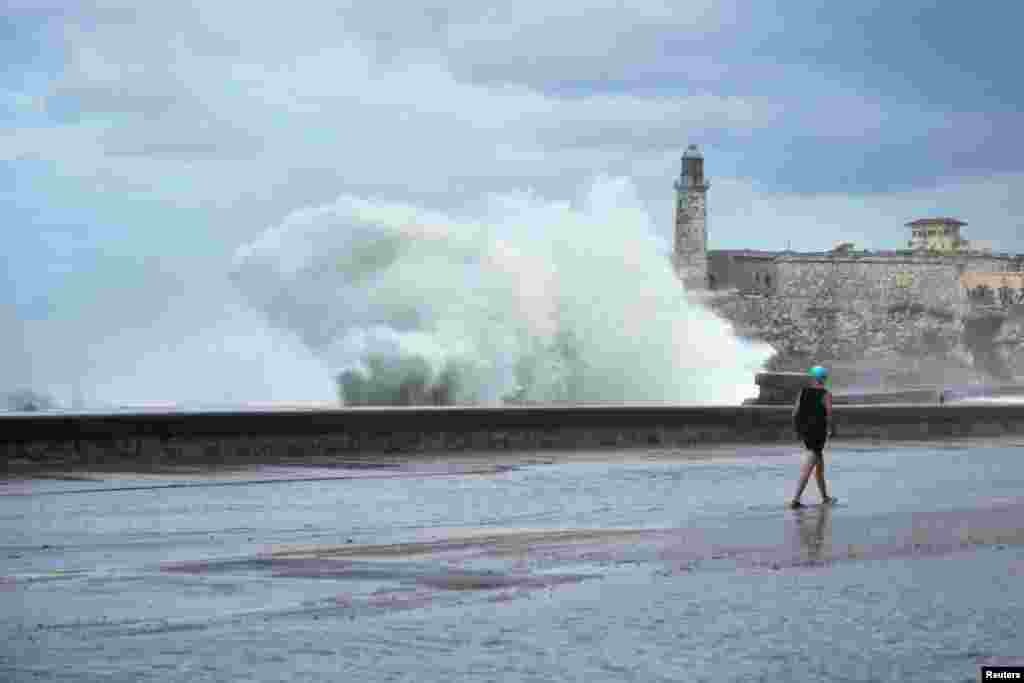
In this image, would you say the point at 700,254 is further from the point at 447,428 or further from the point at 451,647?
the point at 451,647

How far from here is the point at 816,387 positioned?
530 inches

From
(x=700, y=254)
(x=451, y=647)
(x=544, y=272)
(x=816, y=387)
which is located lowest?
(x=451, y=647)

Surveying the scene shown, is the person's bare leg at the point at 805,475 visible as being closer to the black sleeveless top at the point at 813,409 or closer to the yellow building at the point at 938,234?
the black sleeveless top at the point at 813,409

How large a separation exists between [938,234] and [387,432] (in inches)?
5388

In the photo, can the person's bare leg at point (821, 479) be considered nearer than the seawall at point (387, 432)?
Yes

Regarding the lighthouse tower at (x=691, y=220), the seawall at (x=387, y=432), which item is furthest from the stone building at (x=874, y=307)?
the seawall at (x=387, y=432)

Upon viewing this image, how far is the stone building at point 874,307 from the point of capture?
124062mm

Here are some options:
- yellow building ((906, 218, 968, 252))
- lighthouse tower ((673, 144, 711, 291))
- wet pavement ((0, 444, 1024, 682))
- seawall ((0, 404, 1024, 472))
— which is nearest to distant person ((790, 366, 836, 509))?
wet pavement ((0, 444, 1024, 682))

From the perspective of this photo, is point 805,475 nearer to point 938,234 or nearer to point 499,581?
point 499,581

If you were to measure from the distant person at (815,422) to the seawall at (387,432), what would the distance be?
17.8ft

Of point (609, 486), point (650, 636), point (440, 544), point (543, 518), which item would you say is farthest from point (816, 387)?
point (650, 636)

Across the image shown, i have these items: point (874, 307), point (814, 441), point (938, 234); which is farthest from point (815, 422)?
point (938, 234)

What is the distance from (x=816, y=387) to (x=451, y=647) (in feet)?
24.5

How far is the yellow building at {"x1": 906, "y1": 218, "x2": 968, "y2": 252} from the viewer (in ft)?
494
